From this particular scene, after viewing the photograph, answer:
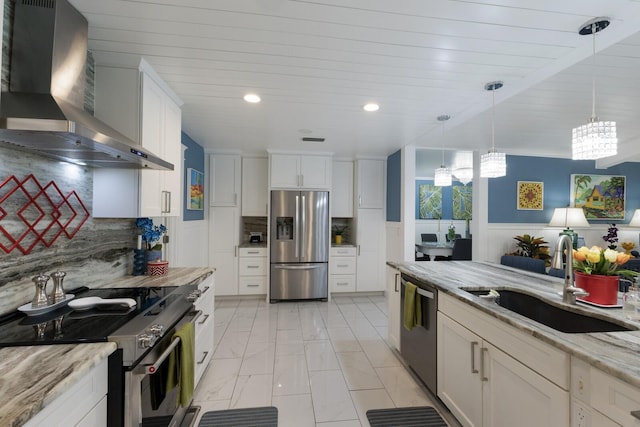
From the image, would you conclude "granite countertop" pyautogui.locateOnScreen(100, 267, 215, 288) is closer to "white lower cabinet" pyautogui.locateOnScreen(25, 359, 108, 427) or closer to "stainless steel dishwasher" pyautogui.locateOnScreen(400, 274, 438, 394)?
"white lower cabinet" pyautogui.locateOnScreen(25, 359, 108, 427)

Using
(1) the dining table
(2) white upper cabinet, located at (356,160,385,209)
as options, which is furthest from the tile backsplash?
(1) the dining table

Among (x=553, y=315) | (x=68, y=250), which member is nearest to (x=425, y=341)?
(x=553, y=315)

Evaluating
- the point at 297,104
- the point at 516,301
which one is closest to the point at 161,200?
the point at 297,104

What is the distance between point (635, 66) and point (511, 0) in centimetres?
138

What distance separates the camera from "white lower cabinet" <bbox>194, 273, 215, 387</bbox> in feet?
6.94

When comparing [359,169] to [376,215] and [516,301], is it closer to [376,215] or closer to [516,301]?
[376,215]

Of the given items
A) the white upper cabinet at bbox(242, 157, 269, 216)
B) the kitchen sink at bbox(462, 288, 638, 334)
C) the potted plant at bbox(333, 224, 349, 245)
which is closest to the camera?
the kitchen sink at bbox(462, 288, 638, 334)

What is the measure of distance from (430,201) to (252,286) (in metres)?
5.10

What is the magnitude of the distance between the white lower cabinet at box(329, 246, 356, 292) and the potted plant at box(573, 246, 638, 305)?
11.0ft

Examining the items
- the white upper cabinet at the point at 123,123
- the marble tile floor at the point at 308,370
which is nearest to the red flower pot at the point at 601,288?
the marble tile floor at the point at 308,370

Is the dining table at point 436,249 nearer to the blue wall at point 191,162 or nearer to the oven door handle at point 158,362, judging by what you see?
the blue wall at point 191,162

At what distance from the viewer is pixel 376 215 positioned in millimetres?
4844

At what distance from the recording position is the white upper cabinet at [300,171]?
174 inches

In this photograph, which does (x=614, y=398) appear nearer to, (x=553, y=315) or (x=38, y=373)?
(x=553, y=315)
